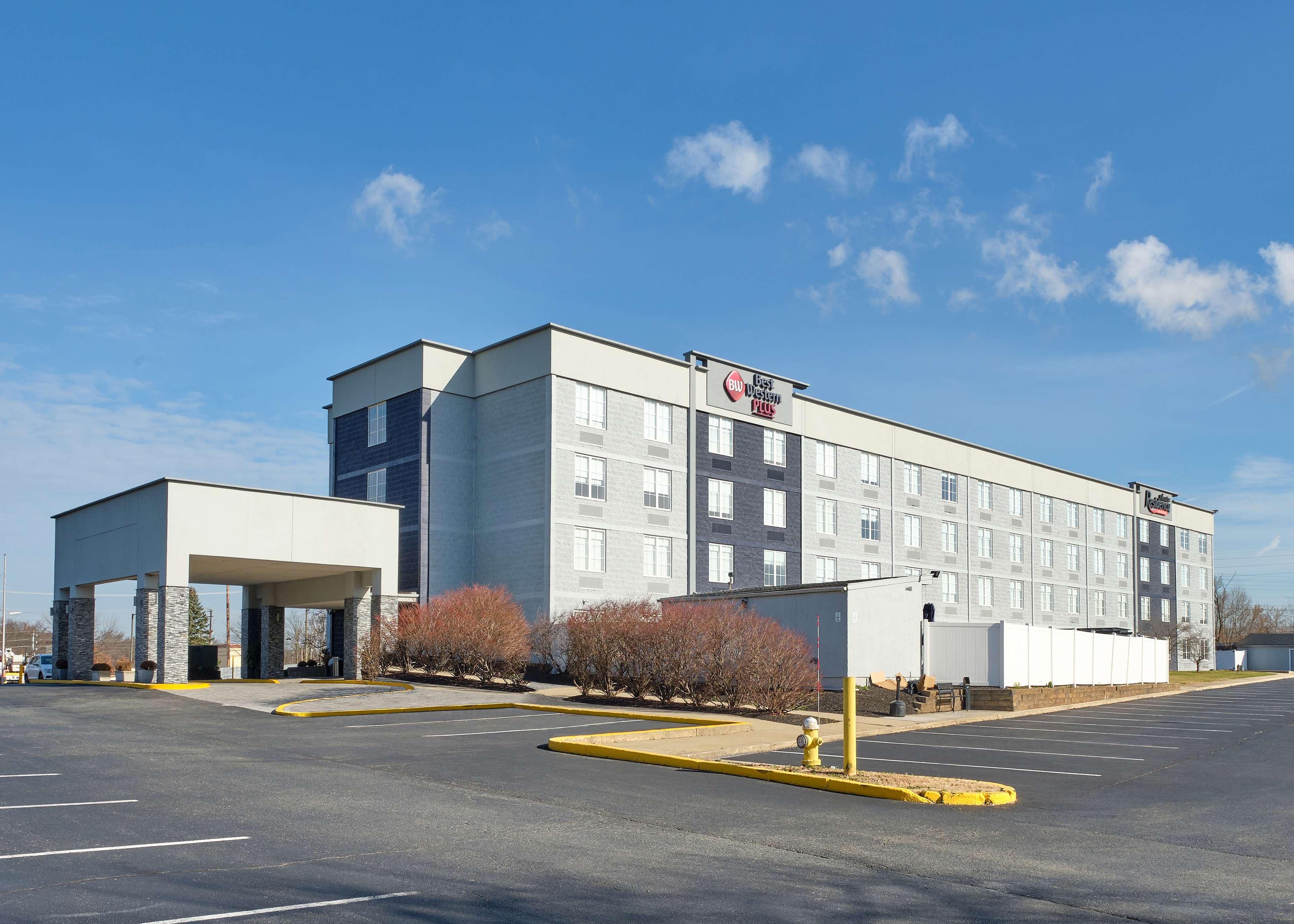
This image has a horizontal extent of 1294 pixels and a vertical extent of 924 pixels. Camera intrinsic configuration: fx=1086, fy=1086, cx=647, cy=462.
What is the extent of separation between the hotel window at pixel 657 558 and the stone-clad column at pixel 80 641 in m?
21.0

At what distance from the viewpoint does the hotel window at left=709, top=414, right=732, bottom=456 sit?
49.4 meters

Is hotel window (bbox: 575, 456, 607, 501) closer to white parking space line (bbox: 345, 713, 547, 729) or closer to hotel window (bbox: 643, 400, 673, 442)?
hotel window (bbox: 643, 400, 673, 442)

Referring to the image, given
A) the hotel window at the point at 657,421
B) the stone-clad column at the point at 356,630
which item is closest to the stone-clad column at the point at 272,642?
the stone-clad column at the point at 356,630

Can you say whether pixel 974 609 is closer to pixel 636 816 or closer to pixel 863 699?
pixel 863 699

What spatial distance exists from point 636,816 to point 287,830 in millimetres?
3345

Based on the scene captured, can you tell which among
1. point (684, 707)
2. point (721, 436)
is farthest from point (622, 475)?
point (684, 707)

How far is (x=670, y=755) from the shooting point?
1598 centimetres

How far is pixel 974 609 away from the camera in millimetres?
64250

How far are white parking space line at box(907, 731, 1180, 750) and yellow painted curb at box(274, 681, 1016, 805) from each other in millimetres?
4398

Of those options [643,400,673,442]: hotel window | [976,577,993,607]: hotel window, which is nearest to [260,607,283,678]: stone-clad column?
[643,400,673,442]: hotel window

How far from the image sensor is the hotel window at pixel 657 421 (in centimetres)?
4656

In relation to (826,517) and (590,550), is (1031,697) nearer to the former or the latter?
(590,550)

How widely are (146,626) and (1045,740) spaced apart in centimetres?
2599

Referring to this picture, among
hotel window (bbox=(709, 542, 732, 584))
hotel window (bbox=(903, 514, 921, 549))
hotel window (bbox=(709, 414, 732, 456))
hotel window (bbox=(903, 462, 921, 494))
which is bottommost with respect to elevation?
hotel window (bbox=(709, 542, 732, 584))
